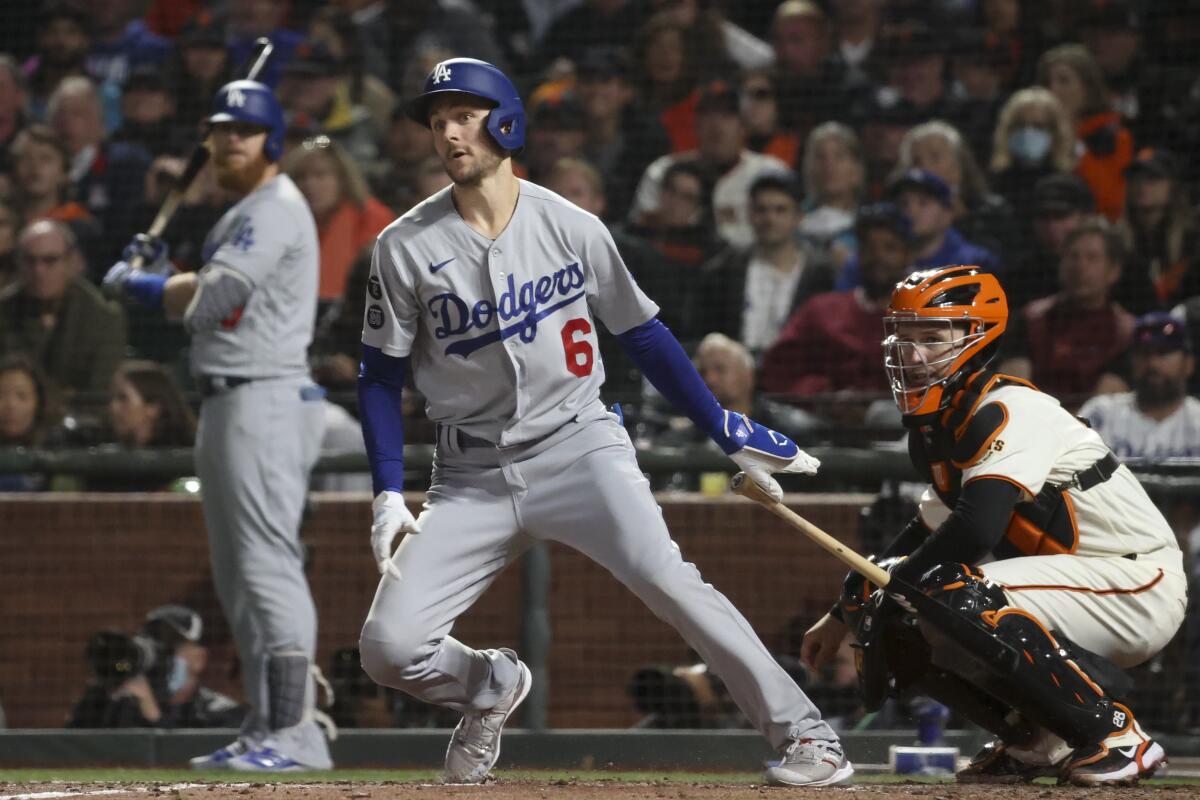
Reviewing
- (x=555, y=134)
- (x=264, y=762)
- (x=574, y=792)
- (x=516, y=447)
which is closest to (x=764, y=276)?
(x=555, y=134)

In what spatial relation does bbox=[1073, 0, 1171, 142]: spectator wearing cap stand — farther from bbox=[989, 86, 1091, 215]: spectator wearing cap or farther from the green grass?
the green grass

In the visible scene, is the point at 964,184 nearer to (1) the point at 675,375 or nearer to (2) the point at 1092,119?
(2) the point at 1092,119

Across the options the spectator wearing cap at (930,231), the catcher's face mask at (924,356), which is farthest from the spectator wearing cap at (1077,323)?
the catcher's face mask at (924,356)

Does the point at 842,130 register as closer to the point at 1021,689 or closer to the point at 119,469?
the point at 119,469

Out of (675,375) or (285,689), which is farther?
(285,689)

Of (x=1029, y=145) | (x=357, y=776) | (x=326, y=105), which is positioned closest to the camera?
(x=357, y=776)

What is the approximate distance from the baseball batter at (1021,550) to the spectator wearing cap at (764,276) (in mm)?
3297

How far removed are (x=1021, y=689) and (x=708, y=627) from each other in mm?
669

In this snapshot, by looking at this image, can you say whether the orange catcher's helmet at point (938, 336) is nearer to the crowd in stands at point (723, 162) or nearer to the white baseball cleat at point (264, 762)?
the white baseball cleat at point (264, 762)

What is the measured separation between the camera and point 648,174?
812 centimetres

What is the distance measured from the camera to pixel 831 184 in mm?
7789

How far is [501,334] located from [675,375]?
1.25 ft

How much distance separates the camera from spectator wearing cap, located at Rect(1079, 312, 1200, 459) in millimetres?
6055

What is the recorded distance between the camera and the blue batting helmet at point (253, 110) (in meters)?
5.11
